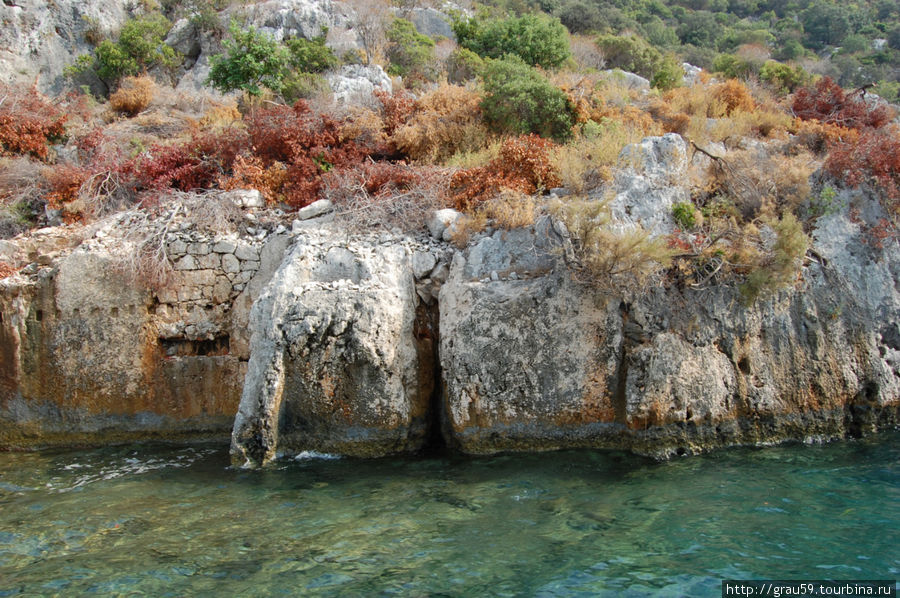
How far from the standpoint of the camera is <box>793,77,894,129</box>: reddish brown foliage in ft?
41.2

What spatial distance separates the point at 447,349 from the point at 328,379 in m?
1.63

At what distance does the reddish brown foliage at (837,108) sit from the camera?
41.2 ft

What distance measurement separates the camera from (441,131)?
12250mm

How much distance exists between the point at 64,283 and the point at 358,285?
459 cm

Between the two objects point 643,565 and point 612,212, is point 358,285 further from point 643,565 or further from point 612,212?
point 643,565

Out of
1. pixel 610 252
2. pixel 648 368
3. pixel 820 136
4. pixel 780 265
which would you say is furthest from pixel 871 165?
pixel 648 368

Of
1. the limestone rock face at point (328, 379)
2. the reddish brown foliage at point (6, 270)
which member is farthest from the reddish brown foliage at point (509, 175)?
the reddish brown foliage at point (6, 270)

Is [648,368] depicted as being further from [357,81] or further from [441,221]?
[357,81]

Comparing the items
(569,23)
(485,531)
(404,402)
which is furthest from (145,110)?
(569,23)

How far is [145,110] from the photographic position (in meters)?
→ 16.8

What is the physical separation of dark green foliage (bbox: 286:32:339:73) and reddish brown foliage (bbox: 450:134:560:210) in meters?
9.75

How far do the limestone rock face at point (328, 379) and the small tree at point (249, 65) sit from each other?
9.44 m

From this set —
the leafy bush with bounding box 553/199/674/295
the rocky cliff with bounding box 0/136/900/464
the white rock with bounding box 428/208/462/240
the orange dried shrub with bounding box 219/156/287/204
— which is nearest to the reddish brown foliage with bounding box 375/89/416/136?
the orange dried shrub with bounding box 219/156/287/204

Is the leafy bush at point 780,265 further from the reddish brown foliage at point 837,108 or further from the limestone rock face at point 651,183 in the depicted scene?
the reddish brown foliage at point 837,108
